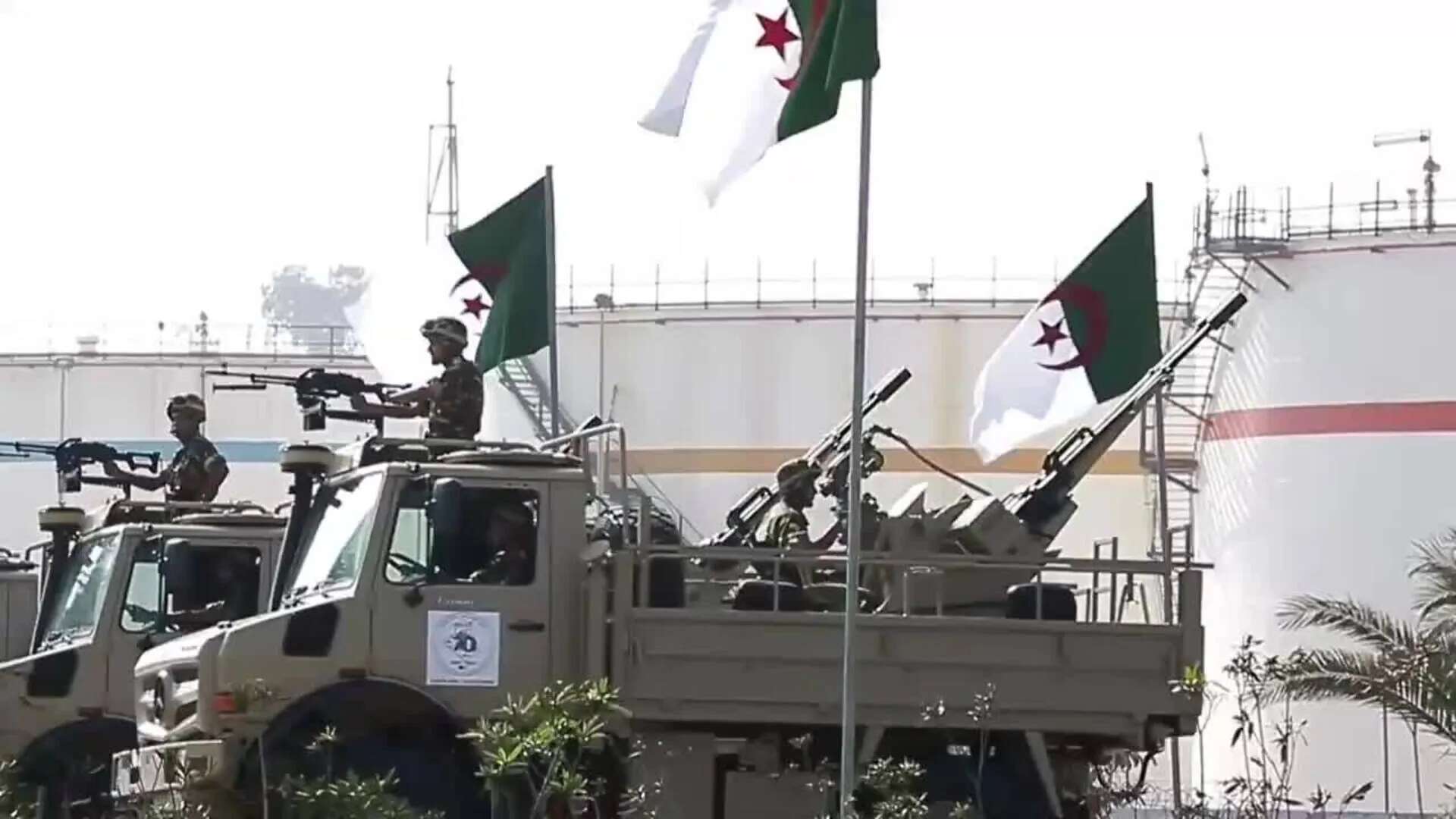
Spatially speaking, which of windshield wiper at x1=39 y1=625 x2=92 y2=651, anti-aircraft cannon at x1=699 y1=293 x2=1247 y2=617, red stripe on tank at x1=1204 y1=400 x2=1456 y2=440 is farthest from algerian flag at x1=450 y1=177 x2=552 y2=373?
red stripe on tank at x1=1204 y1=400 x2=1456 y2=440

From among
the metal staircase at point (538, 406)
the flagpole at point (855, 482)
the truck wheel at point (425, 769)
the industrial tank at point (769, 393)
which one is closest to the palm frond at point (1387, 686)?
the flagpole at point (855, 482)

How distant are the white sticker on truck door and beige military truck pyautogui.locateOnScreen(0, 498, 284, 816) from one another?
2.97 meters

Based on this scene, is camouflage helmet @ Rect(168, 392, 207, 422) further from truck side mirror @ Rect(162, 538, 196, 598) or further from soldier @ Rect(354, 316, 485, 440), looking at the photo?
soldier @ Rect(354, 316, 485, 440)

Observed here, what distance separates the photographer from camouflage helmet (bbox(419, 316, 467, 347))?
16906 millimetres

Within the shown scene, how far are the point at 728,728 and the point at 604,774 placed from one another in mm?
796

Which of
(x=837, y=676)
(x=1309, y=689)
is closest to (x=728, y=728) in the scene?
(x=837, y=676)

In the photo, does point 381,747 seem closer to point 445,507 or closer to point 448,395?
point 445,507

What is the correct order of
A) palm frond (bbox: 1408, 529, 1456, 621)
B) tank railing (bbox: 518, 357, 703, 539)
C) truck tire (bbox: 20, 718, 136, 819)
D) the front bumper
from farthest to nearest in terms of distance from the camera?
tank railing (bbox: 518, 357, 703, 539), palm frond (bbox: 1408, 529, 1456, 621), truck tire (bbox: 20, 718, 136, 819), the front bumper

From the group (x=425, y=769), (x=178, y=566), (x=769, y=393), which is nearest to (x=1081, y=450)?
(x=425, y=769)

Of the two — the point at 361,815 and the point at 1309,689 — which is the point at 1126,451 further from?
the point at 361,815

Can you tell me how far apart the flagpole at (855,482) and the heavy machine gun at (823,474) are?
4163mm

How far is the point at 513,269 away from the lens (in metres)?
20.5

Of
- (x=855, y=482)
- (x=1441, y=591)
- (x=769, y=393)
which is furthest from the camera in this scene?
(x=769, y=393)

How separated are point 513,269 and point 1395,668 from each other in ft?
22.3
